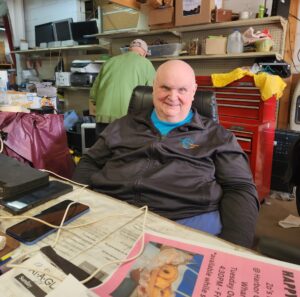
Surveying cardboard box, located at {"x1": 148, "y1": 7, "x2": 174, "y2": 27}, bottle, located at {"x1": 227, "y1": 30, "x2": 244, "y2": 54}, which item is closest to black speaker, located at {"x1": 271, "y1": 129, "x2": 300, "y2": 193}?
Result: bottle, located at {"x1": 227, "y1": 30, "x2": 244, "y2": 54}

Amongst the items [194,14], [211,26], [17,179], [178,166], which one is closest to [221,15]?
[211,26]

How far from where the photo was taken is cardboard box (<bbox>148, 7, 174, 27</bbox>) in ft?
9.58

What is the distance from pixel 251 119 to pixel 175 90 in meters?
1.19

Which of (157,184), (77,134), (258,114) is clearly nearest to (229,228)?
(157,184)

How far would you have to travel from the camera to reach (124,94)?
2527 millimetres

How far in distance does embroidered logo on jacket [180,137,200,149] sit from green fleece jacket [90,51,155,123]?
1.42m

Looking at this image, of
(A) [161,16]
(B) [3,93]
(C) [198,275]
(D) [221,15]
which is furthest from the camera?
(A) [161,16]

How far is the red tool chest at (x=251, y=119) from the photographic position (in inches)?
85.9

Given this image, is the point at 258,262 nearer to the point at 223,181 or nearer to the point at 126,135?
the point at 223,181

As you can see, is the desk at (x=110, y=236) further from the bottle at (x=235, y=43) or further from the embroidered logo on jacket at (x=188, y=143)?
the bottle at (x=235, y=43)

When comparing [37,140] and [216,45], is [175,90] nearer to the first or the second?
[37,140]

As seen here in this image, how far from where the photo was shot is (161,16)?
9.73 feet

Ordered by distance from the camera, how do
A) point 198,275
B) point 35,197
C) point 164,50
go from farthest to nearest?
1. point 164,50
2. point 35,197
3. point 198,275

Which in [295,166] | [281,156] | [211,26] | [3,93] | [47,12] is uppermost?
[47,12]
